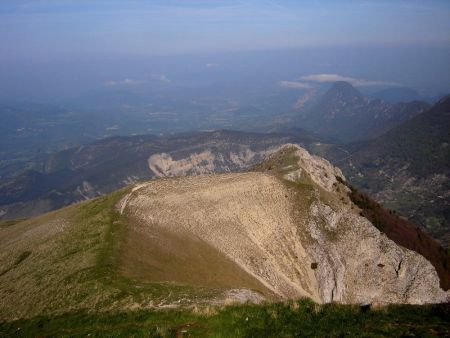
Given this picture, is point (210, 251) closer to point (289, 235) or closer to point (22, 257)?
point (289, 235)

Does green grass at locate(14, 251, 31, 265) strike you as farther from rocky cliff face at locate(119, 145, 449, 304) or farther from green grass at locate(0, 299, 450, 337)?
green grass at locate(0, 299, 450, 337)

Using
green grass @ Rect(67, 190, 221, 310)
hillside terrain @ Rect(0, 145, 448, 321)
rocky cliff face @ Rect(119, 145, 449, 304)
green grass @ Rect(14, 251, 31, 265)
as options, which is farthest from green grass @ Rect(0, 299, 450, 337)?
rocky cliff face @ Rect(119, 145, 449, 304)

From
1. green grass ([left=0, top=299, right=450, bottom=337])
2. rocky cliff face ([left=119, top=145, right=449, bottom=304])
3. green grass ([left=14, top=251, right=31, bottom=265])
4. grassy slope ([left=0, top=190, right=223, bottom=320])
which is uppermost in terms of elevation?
green grass ([left=0, top=299, right=450, bottom=337])

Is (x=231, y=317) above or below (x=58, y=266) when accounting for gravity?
A: above

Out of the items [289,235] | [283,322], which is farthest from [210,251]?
[283,322]

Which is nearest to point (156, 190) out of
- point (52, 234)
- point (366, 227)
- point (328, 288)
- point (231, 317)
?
point (52, 234)

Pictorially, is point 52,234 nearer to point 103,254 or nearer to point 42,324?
point 103,254
